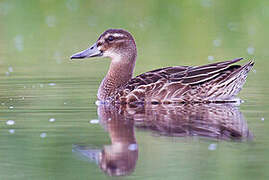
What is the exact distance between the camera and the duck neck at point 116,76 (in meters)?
12.3

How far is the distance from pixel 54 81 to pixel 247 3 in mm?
18344

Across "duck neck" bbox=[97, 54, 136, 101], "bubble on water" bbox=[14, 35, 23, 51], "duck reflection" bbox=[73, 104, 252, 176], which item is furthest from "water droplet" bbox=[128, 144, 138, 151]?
"bubble on water" bbox=[14, 35, 23, 51]

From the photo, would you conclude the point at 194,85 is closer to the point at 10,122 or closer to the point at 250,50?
→ the point at 10,122

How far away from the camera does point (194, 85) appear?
464 inches

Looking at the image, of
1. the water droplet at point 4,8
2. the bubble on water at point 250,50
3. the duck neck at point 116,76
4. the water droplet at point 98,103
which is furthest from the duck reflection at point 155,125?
the water droplet at point 4,8

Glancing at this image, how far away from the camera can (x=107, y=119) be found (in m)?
10.3

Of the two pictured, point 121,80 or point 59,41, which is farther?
point 59,41

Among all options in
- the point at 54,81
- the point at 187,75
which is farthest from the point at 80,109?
the point at 54,81

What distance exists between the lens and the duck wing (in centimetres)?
1170

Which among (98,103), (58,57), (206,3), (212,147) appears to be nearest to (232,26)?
(58,57)

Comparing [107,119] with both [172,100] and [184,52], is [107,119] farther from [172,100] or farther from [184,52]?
[184,52]

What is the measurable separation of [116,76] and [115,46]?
1.80 ft

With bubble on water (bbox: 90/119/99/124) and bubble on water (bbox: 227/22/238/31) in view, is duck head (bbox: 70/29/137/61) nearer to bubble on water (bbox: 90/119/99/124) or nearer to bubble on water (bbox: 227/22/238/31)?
bubble on water (bbox: 90/119/99/124)

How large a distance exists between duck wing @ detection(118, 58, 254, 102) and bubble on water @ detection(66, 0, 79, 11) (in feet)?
76.1
